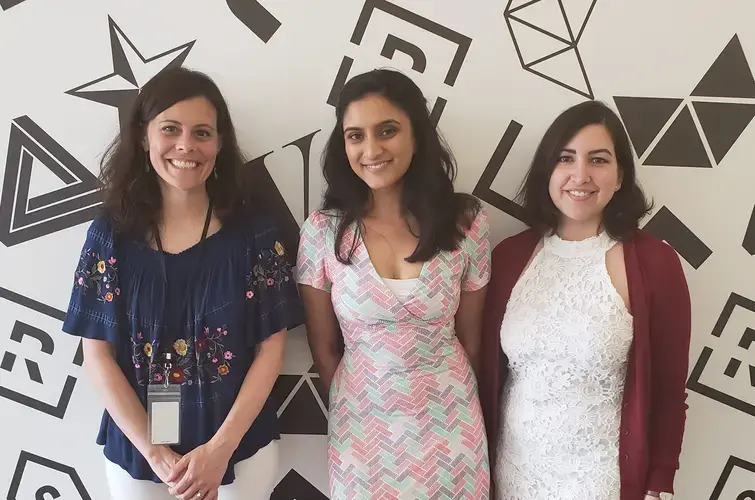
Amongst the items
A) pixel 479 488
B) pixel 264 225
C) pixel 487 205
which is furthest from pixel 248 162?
pixel 479 488

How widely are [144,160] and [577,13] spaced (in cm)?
118

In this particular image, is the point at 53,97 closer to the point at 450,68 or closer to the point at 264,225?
the point at 264,225

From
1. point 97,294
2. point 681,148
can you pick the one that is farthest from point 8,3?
point 681,148

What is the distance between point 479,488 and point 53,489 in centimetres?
125

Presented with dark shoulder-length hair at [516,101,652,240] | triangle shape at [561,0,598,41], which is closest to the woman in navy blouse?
dark shoulder-length hair at [516,101,652,240]

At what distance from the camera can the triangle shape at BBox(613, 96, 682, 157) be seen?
62.6 inches

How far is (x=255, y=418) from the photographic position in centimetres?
141

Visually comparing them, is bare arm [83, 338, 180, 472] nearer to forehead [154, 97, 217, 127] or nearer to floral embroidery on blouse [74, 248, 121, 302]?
floral embroidery on blouse [74, 248, 121, 302]

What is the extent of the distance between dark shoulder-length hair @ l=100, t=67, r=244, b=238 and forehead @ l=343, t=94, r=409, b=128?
31 cm

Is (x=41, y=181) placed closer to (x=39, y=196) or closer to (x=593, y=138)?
(x=39, y=196)

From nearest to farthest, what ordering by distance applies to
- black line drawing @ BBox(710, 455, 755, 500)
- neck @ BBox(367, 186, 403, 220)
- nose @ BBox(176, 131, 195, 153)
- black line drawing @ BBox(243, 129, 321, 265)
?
nose @ BBox(176, 131, 195, 153), neck @ BBox(367, 186, 403, 220), black line drawing @ BBox(243, 129, 321, 265), black line drawing @ BBox(710, 455, 755, 500)

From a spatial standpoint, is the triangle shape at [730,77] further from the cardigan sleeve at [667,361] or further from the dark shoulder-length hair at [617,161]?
the cardigan sleeve at [667,361]

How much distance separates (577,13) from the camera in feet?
5.14

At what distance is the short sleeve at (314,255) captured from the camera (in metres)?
1.46
